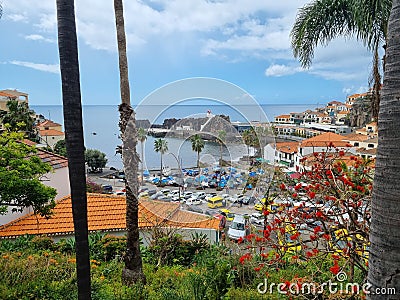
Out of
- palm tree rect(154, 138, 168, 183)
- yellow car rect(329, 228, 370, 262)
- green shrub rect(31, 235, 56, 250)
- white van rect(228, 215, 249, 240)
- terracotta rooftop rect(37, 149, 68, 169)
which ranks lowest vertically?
green shrub rect(31, 235, 56, 250)

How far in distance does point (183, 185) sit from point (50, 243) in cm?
424

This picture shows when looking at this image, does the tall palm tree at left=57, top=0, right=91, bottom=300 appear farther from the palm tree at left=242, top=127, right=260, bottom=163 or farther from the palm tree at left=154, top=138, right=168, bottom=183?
the palm tree at left=242, top=127, right=260, bottom=163

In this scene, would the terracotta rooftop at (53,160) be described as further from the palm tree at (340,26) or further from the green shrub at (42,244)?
the palm tree at (340,26)

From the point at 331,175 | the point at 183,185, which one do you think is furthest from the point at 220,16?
the point at 331,175

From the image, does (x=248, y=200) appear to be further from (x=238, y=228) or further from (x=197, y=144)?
(x=238, y=228)

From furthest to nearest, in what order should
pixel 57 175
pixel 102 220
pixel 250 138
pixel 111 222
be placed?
pixel 57 175, pixel 102 220, pixel 111 222, pixel 250 138

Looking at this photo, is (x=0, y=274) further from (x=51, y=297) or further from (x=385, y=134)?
(x=385, y=134)

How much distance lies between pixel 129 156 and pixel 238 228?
3143 millimetres

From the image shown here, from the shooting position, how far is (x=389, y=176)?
4.98 feet

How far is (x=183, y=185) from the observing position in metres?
5.38

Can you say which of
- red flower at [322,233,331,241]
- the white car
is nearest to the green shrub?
the white car

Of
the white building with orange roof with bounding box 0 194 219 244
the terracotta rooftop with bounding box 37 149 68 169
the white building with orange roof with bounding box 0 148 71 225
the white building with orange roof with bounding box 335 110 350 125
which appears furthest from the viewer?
the white building with orange roof with bounding box 335 110 350 125

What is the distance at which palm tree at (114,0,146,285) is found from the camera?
482 cm

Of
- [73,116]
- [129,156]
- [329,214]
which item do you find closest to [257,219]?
[329,214]
